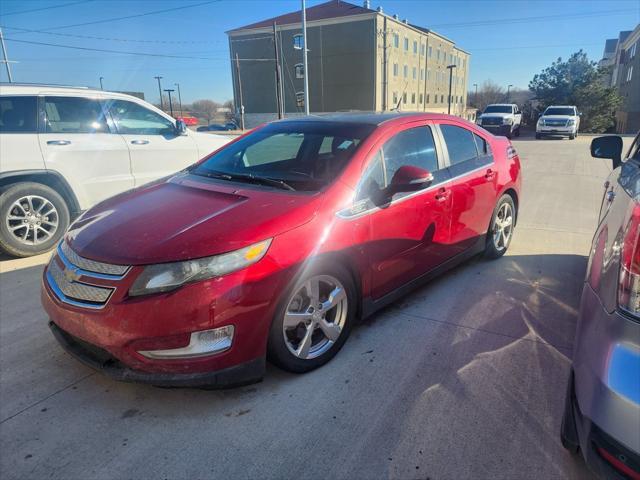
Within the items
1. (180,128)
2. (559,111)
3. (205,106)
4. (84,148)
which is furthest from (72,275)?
(205,106)

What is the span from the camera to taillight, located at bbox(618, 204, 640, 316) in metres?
1.51

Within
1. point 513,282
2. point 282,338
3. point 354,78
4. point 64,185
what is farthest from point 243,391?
point 354,78

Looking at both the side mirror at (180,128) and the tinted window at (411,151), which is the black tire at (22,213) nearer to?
the side mirror at (180,128)

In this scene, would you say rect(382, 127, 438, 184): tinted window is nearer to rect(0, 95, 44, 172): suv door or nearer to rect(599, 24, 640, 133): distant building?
rect(0, 95, 44, 172): suv door

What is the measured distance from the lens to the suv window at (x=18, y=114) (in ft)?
16.6

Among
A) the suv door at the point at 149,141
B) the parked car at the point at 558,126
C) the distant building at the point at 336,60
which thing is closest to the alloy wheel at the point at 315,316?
the suv door at the point at 149,141

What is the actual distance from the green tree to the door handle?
42.6 meters

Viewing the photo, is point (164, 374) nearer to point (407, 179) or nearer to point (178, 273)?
point (178, 273)

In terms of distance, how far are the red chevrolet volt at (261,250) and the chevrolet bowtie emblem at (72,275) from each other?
0.01 m

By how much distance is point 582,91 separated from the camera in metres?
39.4

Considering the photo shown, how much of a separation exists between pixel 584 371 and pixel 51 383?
2.87m

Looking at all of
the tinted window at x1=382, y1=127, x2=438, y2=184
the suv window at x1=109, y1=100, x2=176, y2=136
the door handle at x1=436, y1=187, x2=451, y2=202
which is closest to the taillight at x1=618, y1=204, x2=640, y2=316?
the tinted window at x1=382, y1=127, x2=438, y2=184

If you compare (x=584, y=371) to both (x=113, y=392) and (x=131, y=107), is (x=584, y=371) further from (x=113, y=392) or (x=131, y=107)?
(x=131, y=107)

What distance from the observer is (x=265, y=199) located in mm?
2836
